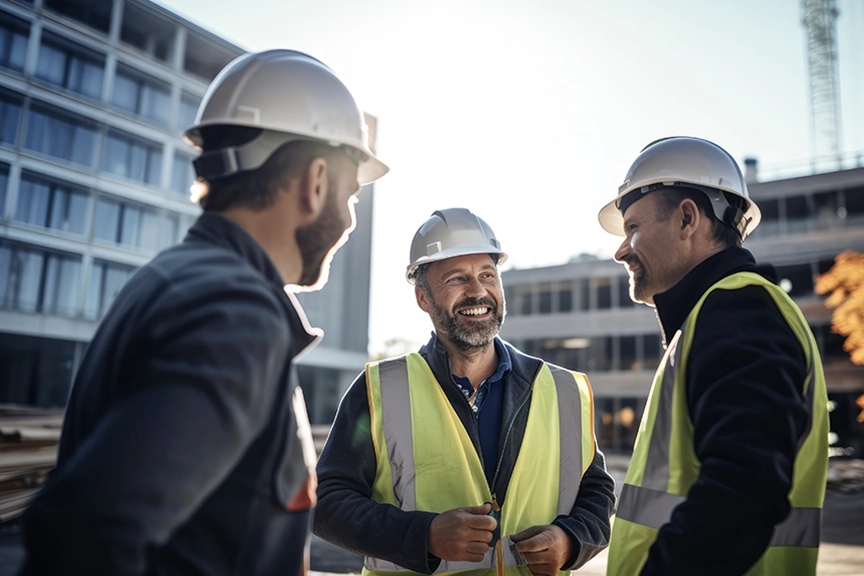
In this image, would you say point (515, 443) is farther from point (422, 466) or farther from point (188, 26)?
point (188, 26)

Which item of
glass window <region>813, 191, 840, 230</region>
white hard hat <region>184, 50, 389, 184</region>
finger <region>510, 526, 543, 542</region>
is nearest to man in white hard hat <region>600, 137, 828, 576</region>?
finger <region>510, 526, 543, 542</region>

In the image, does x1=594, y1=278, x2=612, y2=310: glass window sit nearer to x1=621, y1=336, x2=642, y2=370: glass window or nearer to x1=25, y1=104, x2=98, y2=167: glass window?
x1=621, y1=336, x2=642, y2=370: glass window

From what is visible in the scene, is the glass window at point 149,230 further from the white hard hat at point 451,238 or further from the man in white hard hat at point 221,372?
the man in white hard hat at point 221,372

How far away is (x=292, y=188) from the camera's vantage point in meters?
1.50

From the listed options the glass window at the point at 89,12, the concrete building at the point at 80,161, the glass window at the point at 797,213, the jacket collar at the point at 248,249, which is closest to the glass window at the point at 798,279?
the glass window at the point at 797,213

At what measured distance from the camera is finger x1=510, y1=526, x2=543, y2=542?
2650 millimetres

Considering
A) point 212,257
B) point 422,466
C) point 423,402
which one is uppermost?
point 212,257

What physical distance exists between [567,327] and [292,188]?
3625 centimetres

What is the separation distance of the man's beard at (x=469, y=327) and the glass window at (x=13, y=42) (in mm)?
19776

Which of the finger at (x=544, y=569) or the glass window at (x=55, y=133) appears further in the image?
the glass window at (x=55, y=133)

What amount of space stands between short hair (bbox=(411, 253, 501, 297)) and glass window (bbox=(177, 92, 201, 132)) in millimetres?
26924

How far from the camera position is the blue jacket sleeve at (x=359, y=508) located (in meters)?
2.59

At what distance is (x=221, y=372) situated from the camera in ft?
3.53

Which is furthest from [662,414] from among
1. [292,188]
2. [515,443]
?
[292,188]
